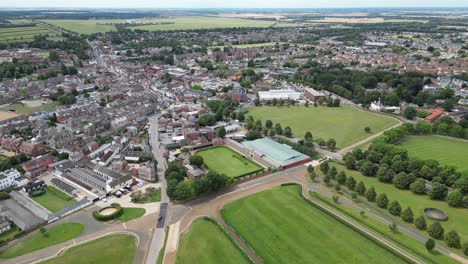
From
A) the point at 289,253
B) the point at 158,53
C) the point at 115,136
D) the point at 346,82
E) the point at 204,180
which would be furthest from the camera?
the point at 158,53

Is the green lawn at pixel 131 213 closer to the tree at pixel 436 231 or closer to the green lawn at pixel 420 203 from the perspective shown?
the green lawn at pixel 420 203

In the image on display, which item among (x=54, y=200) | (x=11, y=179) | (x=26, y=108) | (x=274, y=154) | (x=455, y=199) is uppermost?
(x=455, y=199)

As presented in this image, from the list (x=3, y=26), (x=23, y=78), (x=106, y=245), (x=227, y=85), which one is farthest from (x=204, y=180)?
(x=3, y=26)

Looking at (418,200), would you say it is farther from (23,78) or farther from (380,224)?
(23,78)

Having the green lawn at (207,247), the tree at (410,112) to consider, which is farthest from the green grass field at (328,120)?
the green lawn at (207,247)

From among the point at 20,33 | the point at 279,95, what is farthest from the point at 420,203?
the point at 20,33

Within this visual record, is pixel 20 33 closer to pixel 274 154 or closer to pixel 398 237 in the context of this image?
pixel 274 154
